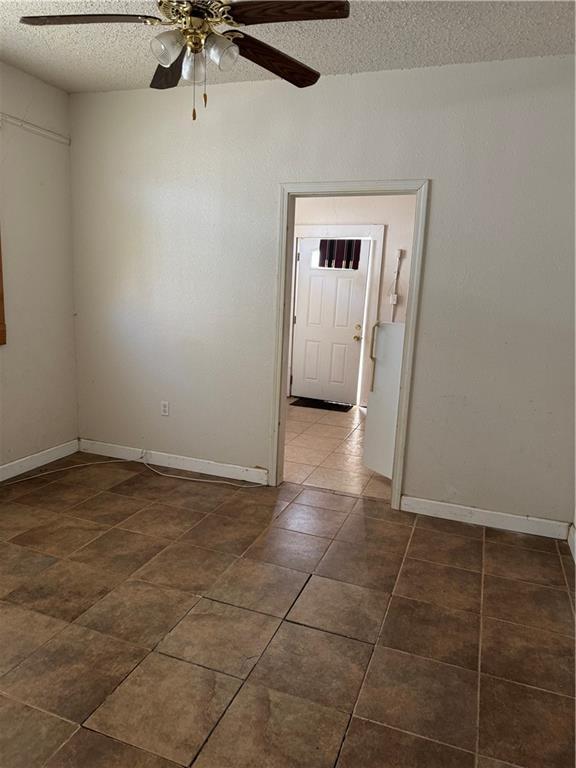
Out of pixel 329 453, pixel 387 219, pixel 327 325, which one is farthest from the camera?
pixel 327 325

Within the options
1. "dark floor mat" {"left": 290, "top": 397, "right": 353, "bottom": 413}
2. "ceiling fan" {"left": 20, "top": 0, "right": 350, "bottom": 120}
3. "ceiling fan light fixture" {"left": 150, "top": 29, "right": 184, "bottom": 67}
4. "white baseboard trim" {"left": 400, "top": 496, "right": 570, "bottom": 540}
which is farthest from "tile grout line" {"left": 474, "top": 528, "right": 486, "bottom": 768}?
"dark floor mat" {"left": 290, "top": 397, "right": 353, "bottom": 413}

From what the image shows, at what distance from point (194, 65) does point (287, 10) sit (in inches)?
18.0

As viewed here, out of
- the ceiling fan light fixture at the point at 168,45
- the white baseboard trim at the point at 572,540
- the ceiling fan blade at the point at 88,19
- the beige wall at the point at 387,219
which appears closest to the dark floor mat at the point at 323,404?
the beige wall at the point at 387,219

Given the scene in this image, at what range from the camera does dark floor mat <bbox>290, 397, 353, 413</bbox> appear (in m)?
6.05

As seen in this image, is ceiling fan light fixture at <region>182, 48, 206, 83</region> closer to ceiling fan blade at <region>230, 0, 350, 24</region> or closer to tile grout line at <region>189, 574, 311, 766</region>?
ceiling fan blade at <region>230, 0, 350, 24</region>

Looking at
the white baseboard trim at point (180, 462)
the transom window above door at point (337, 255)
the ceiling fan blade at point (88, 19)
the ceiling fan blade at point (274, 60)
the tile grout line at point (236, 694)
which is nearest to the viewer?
the tile grout line at point (236, 694)

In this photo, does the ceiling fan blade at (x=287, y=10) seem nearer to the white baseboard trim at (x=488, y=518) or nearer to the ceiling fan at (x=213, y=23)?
the ceiling fan at (x=213, y=23)

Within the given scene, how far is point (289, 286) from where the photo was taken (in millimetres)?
3369

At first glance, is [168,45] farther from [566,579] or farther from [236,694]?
[566,579]

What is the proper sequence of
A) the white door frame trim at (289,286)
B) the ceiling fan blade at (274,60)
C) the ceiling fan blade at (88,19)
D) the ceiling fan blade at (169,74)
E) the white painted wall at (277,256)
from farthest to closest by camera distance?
the white door frame trim at (289,286) < the white painted wall at (277,256) < the ceiling fan blade at (169,74) < the ceiling fan blade at (274,60) < the ceiling fan blade at (88,19)

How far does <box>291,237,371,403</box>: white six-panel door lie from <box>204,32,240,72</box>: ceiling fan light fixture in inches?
164

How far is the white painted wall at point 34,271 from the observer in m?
3.35

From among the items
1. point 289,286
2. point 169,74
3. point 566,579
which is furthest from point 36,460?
point 566,579

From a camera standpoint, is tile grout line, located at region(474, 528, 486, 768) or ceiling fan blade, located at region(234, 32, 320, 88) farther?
ceiling fan blade, located at region(234, 32, 320, 88)
